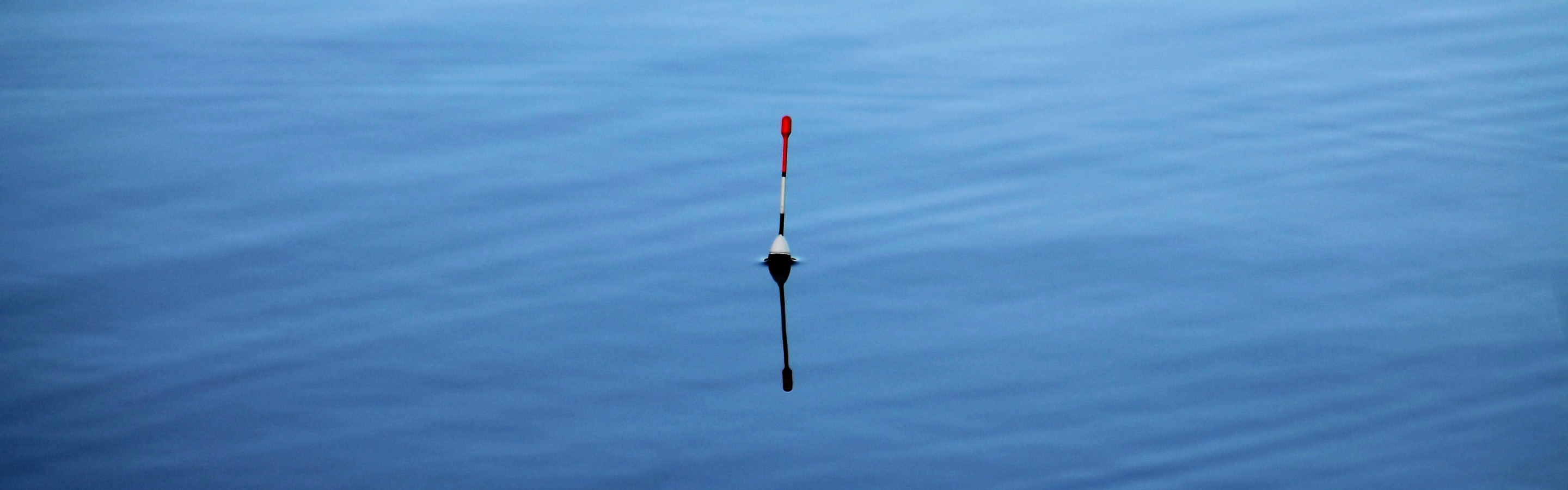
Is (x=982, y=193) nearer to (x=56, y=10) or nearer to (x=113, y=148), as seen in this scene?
(x=113, y=148)

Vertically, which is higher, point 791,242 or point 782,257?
point 791,242

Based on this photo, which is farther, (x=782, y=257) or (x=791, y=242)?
(x=791, y=242)

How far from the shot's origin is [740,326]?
4.82m

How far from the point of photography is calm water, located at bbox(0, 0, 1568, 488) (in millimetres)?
4227

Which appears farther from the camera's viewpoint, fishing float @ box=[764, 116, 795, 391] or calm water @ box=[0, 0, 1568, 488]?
fishing float @ box=[764, 116, 795, 391]

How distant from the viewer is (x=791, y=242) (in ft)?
17.5

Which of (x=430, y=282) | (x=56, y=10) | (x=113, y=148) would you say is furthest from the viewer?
(x=56, y=10)

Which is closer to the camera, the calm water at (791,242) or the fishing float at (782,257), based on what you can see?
the calm water at (791,242)

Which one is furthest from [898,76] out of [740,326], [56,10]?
[56,10]

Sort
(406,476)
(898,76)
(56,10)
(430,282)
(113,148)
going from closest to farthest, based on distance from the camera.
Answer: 1. (406,476)
2. (430,282)
3. (113,148)
4. (898,76)
5. (56,10)

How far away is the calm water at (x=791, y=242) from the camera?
4.23 meters

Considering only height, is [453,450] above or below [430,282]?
below

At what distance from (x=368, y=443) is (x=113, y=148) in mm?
2500

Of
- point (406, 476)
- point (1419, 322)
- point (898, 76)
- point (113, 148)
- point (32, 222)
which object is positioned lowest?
point (406, 476)
